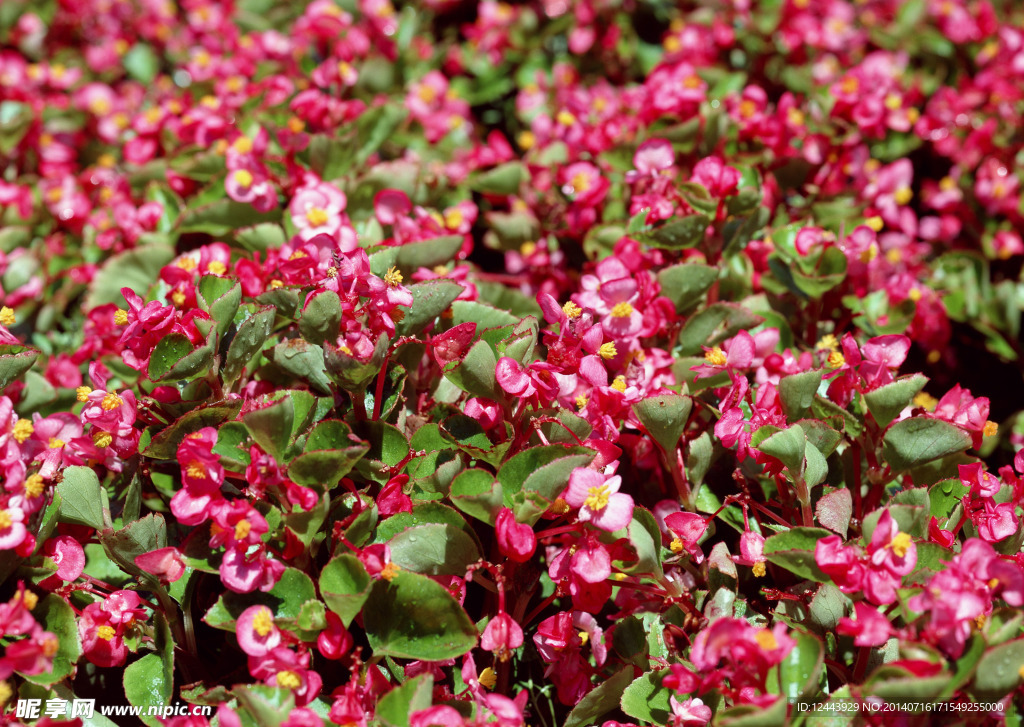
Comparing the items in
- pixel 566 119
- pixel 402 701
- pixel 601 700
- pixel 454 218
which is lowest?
pixel 601 700

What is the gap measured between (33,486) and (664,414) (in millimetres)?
829

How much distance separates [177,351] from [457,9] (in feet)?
6.04

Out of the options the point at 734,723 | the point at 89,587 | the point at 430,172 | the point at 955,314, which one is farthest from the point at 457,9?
the point at 734,723

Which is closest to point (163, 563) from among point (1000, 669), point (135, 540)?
point (135, 540)

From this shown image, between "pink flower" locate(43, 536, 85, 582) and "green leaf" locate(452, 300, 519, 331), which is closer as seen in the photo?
"pink flower" locate(43, 536, 85, 582)

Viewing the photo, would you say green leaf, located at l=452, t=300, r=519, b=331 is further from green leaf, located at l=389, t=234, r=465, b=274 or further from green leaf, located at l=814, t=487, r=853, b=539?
green leaf, located at l=814, t=487, r=853, b=539

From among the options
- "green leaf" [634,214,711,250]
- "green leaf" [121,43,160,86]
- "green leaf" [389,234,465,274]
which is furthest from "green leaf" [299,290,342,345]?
"green leaf" [121,43,160,86]

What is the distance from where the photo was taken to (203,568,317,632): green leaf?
100 centimetres

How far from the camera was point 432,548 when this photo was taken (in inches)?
40.0

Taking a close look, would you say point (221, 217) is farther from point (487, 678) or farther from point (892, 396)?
point (892, 396)

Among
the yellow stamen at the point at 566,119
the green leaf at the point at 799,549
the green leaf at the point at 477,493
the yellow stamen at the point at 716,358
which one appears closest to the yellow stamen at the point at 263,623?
the green leaf at the point at 477,493

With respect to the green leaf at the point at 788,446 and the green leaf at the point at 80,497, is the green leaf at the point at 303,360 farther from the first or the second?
the green leaf at the point at 788,446

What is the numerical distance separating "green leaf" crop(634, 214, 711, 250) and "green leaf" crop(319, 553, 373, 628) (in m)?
0.77

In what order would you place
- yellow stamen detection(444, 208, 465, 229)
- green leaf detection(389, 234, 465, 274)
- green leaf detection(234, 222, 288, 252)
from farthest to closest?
yellow stamen detection(444, 208, 465, 229), green leaf detection(234, 222, 288, 252), green leaf detection(389, 234, 465, 274)
